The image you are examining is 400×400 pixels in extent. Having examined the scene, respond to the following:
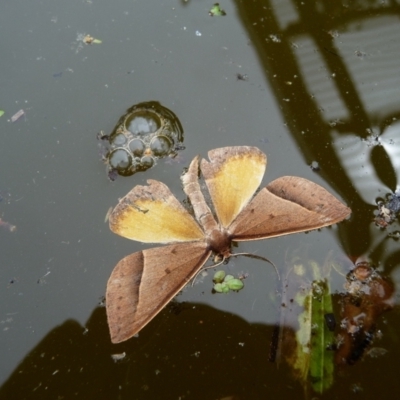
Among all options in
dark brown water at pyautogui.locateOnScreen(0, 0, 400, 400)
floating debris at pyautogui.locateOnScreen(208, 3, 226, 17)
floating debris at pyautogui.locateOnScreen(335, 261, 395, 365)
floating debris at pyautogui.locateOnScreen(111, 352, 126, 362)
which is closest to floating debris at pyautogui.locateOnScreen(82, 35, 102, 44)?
dark brown water at pyautogui.locateOnScreen(0, 0, 400, 400)

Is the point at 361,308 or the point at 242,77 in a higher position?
the point at 242,77

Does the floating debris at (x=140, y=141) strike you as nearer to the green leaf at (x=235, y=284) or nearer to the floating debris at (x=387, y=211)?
the green leaf at (x=235, y=284)

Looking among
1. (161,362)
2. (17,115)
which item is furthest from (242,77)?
(161,362)

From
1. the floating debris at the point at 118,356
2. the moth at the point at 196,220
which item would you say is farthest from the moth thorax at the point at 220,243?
the floating debris at the point at 118,356

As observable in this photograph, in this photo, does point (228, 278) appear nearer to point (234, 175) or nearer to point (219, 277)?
point (219, 277)

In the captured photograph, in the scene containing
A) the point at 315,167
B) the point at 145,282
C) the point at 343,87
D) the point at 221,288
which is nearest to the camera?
the point at 145,282

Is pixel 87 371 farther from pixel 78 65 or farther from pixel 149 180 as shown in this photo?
pixel 78 65

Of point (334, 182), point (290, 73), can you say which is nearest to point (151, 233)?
point (334, 182)
